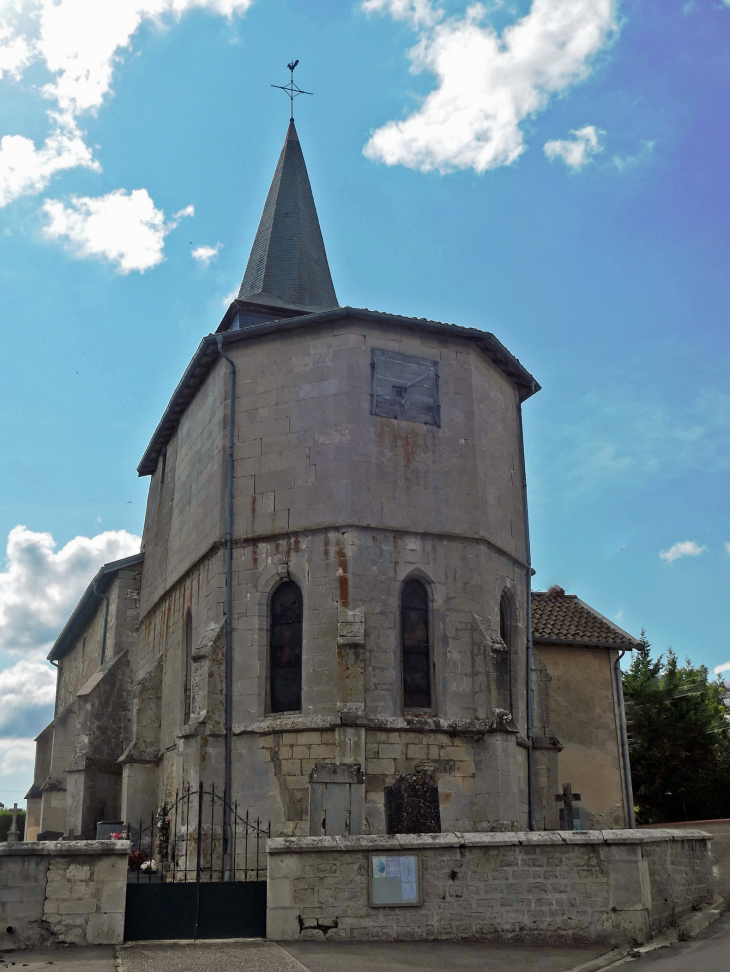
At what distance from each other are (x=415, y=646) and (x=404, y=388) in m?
4.39

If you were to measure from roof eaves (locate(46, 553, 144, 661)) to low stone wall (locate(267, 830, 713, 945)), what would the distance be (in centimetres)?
1292

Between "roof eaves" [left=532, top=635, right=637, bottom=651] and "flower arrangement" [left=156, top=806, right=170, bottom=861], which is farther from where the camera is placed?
"roof eaves" [left=532, top=635, right=637, bottom=651]

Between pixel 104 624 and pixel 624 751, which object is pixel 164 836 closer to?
pixel 104 624

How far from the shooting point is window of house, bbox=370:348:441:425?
16214 mm

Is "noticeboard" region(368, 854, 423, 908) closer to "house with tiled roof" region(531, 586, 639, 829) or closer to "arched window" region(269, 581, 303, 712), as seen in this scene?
"arched window" region(269, 581, 303, 712)

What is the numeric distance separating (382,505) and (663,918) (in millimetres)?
7177

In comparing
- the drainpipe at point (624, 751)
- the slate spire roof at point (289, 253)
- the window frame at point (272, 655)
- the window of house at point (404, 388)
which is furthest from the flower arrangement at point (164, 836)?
the slate spire roof at point (289, 253)

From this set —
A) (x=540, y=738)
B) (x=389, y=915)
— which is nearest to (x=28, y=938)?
(x=389, y=915)

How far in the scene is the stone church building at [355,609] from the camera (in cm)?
1433

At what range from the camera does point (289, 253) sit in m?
22.3

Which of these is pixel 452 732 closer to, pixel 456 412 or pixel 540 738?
pixel 540 738

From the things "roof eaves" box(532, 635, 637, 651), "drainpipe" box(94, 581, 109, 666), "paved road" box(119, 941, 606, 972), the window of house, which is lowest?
"paved road" box(119, 941, 606, 972)

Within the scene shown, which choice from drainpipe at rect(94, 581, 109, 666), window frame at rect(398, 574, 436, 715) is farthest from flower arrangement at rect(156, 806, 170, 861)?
drainpipe at rect(94, 581, 109, 666)

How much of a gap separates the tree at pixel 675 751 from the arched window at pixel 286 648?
693 inches
